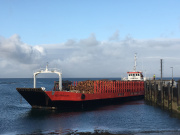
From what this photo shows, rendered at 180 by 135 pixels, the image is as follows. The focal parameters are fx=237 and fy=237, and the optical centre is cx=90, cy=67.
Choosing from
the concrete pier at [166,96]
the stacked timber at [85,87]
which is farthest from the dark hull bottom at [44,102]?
the concrete pier at [166,96]

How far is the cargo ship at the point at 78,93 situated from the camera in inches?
1400

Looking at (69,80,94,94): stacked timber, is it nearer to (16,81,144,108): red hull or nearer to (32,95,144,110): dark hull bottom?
(16,81,144,108): red hull

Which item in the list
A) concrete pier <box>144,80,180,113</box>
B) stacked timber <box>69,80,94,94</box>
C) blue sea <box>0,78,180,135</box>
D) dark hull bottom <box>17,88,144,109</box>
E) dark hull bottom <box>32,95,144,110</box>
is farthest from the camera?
stacked timber <box>69,80,94,94</box>

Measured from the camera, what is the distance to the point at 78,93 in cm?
3672

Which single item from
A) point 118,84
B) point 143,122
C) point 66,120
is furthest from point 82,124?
point 118,84

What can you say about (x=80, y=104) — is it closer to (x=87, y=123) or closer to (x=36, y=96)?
(x=36, y=96)

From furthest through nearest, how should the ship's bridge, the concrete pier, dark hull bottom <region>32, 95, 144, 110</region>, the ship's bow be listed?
1. the ship's bridge
2. dark hull bottom <region>32, 95, 144, 110</region>
3. the ship's bow
4. the concrete pier

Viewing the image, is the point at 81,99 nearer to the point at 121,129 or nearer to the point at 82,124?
the point at 82,124

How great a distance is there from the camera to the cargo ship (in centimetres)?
3556

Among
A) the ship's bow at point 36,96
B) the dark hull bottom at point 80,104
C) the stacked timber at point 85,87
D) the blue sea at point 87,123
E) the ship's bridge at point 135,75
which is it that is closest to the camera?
the blue sea at point 87,123

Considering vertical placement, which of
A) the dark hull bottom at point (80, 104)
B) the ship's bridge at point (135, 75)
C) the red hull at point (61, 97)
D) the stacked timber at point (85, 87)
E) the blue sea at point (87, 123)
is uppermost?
the ship's bridge at point (135, 75)

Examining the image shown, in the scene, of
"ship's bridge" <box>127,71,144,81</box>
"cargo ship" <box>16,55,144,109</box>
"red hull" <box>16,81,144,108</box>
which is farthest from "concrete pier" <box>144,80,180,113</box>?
"ship's bridge" <box>127,71,144,81</box>

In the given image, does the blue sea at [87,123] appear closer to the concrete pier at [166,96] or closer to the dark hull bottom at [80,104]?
the dark hull bottom at [80,104]

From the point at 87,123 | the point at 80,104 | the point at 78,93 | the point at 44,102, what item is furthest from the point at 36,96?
the point at 87,123
